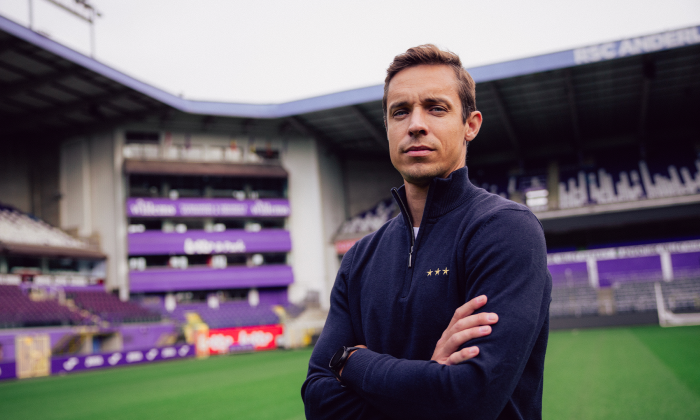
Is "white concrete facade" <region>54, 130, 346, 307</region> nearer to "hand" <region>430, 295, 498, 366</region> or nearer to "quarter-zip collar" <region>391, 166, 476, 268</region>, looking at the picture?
"quarter-zip collar" <region>391, 166, 476, 268</region>

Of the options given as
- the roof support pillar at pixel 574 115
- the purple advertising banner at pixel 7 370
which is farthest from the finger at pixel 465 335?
the roof support pillar at pixel 574 115

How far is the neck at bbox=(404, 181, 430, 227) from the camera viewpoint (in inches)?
69.0

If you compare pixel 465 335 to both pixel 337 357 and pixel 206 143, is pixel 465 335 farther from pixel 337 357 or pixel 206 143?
pixel 206 143

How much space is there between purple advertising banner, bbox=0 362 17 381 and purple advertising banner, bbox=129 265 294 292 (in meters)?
11.2

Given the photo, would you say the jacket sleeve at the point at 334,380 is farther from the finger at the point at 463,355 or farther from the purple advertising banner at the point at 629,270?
the purple advertising banner at the point at 629,270

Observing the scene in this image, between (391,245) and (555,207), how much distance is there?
91.7 feet

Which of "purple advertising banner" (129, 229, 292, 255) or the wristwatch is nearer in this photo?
the wristwatch

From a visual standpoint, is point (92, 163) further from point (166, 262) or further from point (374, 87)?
→ point (374, 87)

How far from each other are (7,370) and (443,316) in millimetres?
19588

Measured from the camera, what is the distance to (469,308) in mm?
1406

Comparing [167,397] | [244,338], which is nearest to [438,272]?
[167,397]

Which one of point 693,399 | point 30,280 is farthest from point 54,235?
point 693,399

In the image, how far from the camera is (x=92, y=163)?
30.2 m

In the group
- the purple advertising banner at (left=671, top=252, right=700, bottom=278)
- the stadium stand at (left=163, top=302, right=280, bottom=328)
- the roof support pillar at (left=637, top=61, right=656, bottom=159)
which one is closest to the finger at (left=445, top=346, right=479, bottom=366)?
the roof support pillar at (left=637, top=61, right=656, bottom=159)
